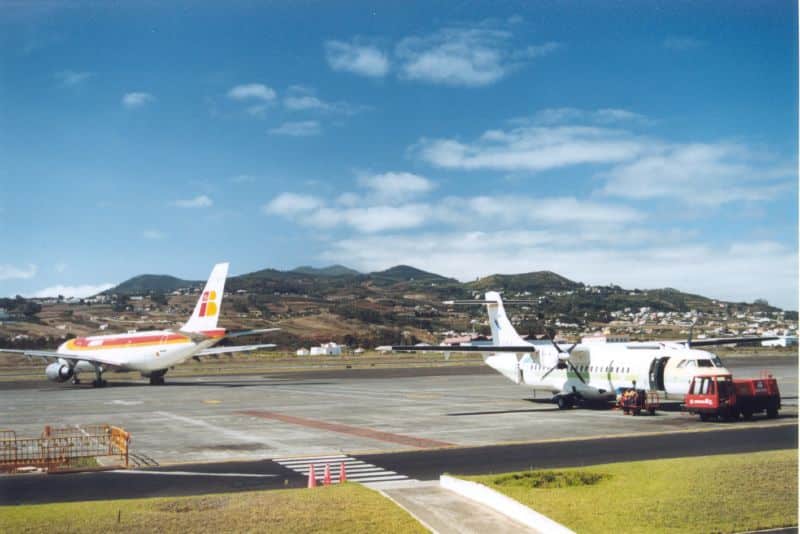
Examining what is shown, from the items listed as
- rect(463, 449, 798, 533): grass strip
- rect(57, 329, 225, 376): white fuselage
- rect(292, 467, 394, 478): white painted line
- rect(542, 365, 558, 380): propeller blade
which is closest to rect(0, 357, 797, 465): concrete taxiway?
rect(542, 365, 558, 380): propeller blade

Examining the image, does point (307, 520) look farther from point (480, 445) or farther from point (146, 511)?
point (480, 445)

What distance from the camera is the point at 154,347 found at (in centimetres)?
6425

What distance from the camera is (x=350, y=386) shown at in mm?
62219

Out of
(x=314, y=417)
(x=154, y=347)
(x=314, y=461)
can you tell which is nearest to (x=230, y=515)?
(x=314, y=461)

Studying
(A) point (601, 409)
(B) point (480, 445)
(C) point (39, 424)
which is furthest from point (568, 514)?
(C) point (39, 424)

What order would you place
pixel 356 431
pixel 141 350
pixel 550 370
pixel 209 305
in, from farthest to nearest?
1. pixel 141 350
2. pixel 209 305
3. pixel 550 370
4. pixel 356 431

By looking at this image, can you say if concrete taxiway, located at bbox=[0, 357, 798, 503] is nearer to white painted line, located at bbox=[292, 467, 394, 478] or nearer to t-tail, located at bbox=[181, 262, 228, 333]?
white painted line, located at bbox=[292, 467, 394, 478]

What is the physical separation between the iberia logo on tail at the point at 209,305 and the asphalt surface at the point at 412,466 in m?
39.7

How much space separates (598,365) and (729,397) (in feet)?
26.6

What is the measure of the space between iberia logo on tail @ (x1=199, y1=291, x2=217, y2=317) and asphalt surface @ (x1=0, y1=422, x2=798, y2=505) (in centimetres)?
3968

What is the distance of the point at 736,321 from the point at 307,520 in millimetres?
202209

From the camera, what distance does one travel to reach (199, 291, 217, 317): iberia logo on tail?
204 feet

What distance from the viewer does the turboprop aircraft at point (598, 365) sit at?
116 feet

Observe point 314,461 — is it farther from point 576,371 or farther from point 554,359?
point 554,359
